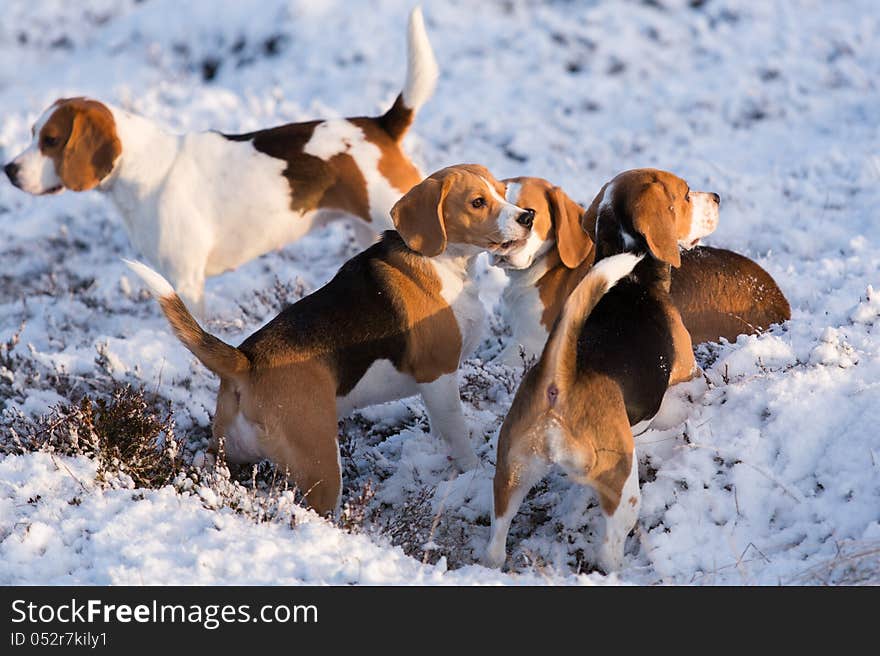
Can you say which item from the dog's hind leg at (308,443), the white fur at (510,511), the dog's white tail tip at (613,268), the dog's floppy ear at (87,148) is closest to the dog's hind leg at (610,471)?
the white fur at (510,511)

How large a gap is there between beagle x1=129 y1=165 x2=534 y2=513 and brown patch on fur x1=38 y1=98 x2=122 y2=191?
2652mm

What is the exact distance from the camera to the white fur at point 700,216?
5.15 meters

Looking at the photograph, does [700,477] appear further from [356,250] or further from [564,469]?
[356,250]

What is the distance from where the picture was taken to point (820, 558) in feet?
12.3

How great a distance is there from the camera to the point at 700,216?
518cm

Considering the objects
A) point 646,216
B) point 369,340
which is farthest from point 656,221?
point 369,340

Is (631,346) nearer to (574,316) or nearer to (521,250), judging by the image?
(574,316)

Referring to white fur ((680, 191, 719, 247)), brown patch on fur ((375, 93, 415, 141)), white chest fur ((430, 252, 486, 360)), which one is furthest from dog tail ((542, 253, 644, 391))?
brown patch on fur ((375, 93, 415, 141))

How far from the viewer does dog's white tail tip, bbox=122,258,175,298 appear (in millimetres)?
4199

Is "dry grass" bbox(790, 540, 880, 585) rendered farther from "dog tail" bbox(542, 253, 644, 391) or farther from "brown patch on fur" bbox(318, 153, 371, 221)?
"brown patch on fur" bbox(318, 153, 371, 221)
